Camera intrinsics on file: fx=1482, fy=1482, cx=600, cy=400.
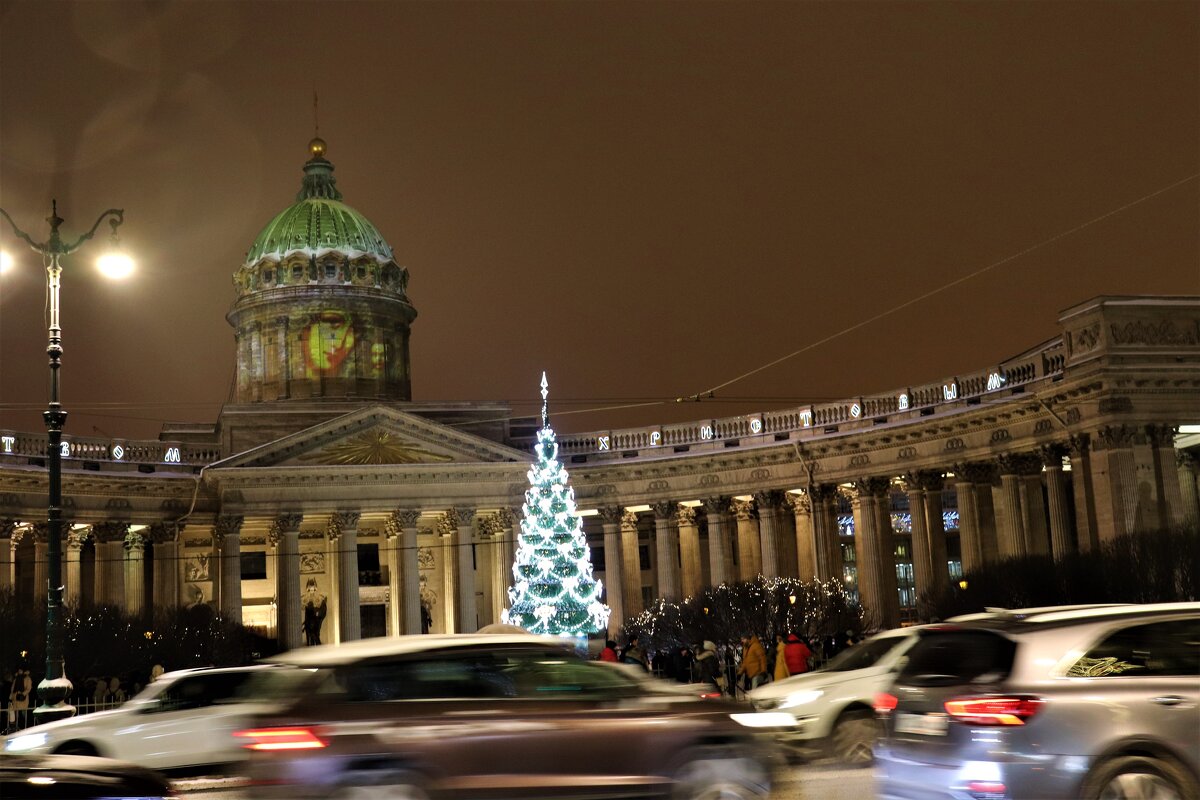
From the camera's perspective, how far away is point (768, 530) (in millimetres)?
63438

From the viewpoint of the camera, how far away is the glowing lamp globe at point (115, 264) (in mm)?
26781

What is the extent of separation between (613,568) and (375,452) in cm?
1184

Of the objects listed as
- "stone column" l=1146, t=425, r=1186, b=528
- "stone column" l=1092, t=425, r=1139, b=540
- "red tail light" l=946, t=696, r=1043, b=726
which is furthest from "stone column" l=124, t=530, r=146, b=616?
"red tail light" l=946, t=696, r=1043, b=726

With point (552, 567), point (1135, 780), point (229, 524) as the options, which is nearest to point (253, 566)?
point (229, 524)

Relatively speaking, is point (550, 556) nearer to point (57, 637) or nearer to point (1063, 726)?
point (57, 637)

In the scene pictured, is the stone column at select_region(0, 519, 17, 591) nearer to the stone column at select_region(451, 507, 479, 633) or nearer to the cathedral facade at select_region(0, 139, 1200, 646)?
the cathedral facade at select_region(0, 139, 1200, 646)

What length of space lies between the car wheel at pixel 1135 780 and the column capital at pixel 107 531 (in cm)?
5709

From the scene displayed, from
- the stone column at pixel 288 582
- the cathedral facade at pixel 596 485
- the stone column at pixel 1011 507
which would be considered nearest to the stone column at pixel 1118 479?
the cathedral facade at pixel 596 485

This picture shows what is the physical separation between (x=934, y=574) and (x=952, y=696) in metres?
46.4

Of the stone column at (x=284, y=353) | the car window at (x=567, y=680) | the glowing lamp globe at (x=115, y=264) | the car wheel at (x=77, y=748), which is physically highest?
the stone column at (x=284, y=353)

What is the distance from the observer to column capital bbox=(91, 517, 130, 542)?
62438 millimetres

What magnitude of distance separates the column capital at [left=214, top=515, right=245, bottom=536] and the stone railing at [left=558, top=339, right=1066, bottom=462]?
14954mm

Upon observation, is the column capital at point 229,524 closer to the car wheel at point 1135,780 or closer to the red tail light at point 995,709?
the red tail light at point 995,709

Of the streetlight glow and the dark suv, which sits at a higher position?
the streetlight glow
